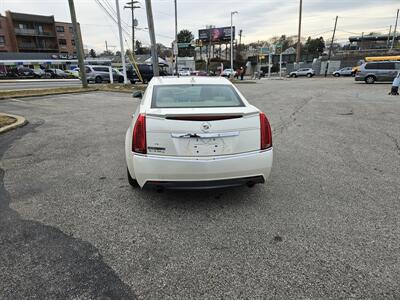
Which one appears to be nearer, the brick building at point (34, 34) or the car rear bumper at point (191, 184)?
the car rear bumper at point (191, 184)

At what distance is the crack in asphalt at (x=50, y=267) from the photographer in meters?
2.17

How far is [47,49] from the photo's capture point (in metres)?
64.1

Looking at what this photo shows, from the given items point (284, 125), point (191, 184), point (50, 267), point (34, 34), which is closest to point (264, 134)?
point (191, 184)

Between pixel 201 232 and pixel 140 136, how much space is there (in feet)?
4.03

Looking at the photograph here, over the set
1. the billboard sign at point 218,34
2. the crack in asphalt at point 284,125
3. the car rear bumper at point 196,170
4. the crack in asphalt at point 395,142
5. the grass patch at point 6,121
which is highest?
the billboard sign at point 218,34

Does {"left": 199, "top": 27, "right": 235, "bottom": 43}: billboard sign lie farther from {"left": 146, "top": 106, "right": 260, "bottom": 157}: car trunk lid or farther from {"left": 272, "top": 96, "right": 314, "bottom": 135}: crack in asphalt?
{"left": 146, "top": 106, "right": 260, "bottom": 157}: car trunk lid

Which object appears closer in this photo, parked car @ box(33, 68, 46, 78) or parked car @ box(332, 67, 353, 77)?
parked car @ box(33, 68, 46, 78)

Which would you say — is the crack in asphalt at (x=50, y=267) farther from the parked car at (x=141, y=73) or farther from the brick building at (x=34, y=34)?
the brick building at (x=34, y=34)

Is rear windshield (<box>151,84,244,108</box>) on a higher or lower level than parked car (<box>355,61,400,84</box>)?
higher

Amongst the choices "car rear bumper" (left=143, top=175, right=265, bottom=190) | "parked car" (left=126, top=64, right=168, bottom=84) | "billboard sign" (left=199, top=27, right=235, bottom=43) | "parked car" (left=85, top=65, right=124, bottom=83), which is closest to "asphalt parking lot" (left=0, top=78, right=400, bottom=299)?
"car rear bumper" (left=143, top=175, right=265, bottom=190)

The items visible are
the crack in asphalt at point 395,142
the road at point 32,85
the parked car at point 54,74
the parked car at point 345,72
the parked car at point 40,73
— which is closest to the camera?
the crack in asphalt at point 395,142

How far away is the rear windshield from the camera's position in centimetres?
366

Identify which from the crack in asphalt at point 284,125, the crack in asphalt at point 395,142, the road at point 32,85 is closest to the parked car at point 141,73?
the road at point 32,85

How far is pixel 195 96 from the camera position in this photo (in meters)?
3.92
